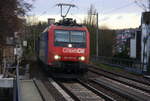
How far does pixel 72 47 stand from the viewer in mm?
20719

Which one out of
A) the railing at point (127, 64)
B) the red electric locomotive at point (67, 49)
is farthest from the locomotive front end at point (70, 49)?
the railing at point (127, 64)

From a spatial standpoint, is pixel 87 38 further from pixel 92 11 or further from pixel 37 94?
pixel 92 11

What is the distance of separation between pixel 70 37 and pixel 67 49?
0.87m

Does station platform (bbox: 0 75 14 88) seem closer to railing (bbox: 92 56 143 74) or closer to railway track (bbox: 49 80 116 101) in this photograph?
railway track (bbox: 49 80 116 101)

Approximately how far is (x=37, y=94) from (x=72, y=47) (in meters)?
6.37

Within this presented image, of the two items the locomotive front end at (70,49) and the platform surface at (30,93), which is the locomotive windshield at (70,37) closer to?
the locomotive front end at (70,49)

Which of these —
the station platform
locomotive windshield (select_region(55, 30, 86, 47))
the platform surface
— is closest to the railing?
locomotive windshield (select_region(55, 30, 86, 47))

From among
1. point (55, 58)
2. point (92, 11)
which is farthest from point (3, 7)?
point (92, 11)

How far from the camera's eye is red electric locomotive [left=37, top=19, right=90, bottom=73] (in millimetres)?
20375

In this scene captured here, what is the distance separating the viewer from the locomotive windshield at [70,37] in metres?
20.9

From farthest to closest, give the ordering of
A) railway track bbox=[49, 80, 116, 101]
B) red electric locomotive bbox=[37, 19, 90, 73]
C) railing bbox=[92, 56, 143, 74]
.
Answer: railing bbox=[92, 56, 143, 74] → red electric locomotive bbox=[37, 19, 90, 73] → railway track bbox=[49, 80, 116, 101]

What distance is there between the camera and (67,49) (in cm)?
2059

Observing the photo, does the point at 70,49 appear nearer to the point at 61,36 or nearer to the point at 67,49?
the point at 67,49

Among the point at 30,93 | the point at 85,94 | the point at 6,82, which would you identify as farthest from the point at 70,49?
the point at 30,93
